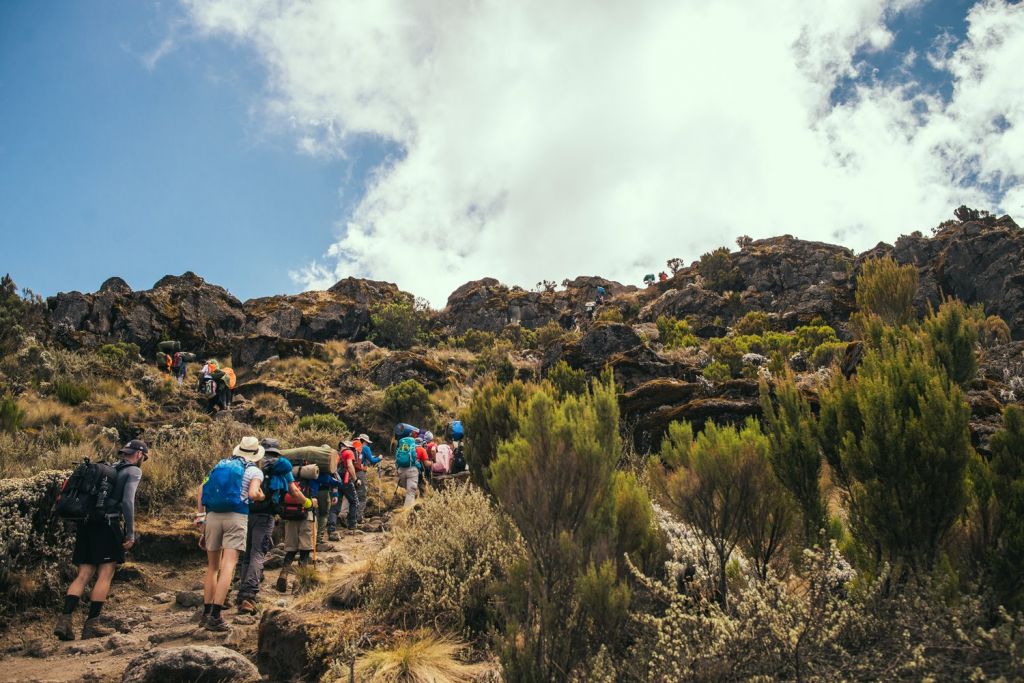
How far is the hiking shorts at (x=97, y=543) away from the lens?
6.03 m

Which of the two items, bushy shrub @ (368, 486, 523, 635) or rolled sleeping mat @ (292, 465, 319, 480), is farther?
rolled sleeping mat @ (292, 465, 319, 480)

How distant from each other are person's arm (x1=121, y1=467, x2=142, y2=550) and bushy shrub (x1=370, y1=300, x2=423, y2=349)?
2660 centimetres

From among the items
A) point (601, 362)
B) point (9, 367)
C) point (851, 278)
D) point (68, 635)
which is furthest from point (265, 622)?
point (851, 278)

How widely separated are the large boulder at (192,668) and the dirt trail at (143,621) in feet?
1.81

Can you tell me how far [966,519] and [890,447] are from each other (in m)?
0.63

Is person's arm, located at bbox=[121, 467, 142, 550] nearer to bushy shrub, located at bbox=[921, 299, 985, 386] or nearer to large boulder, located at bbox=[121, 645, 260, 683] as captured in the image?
large boulder, located at bbox=[121, 645, 260, 683]

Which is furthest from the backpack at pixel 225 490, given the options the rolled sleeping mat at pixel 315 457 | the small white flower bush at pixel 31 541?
the rolled sleeping mat at pixel 315 457

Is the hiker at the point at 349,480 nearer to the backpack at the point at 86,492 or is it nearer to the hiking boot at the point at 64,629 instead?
the backpack at the point at 86,492

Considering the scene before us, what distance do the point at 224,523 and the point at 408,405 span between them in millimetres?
12735

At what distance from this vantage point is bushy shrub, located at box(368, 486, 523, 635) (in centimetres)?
499

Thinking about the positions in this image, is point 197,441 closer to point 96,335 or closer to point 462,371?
point 462,371

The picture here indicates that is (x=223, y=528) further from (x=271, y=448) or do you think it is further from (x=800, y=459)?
(x=800, y=459)

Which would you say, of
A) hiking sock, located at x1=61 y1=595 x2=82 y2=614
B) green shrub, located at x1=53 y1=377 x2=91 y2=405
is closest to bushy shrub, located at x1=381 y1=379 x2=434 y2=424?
green shrub, located at x1=53 y1=377 x2=91 y2=405

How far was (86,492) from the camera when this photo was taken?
605 cm
